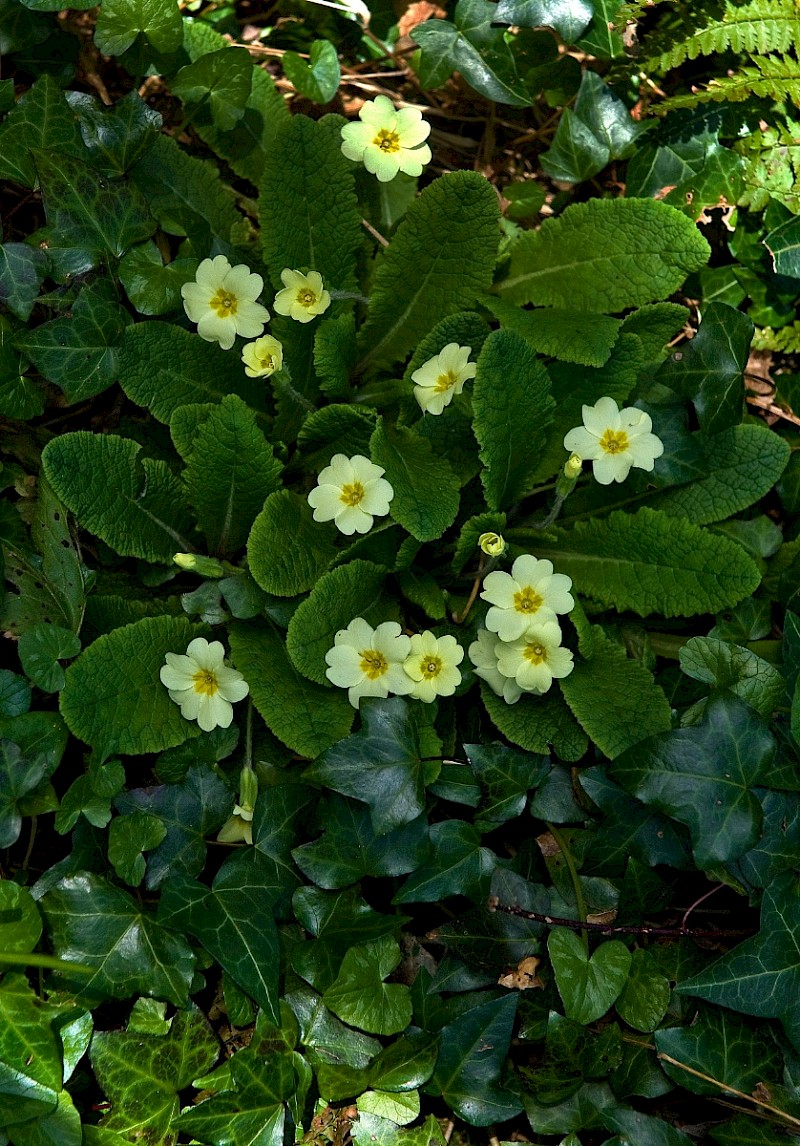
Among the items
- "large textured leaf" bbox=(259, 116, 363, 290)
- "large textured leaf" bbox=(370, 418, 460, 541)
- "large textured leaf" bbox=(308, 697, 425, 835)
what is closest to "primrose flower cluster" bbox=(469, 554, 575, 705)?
"large textured leaf" bbox=(370, 418, 460, 541)

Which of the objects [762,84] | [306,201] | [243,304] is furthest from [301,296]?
[762,84]

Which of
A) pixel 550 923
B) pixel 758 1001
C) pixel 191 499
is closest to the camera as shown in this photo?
pixel 758 1001

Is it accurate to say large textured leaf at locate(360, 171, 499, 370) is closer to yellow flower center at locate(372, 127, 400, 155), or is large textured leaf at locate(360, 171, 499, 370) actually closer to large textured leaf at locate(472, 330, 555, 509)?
yellow flower center at locate(372, 127, 400, 155)

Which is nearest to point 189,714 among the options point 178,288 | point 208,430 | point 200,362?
point 208,430

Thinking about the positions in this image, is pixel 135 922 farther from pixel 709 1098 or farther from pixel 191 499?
pixel 709 1098

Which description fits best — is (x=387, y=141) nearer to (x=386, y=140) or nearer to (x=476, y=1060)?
(x=386, y=140)

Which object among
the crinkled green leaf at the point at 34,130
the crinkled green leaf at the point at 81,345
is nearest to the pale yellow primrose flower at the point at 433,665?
the crinkled green leaf at the point at 81,345
